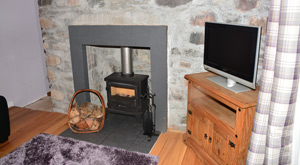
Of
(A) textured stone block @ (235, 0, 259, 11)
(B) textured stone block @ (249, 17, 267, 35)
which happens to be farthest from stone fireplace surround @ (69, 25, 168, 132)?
(B) textured stone block @ (249, 17, 267, 35)

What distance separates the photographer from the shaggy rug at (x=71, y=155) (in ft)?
7.61

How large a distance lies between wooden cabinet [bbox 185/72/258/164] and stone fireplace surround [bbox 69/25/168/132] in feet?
1.32

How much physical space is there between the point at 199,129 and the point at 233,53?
2.74 ft

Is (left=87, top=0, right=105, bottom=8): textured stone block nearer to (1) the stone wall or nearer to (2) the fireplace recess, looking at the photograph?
(1) the stone wall

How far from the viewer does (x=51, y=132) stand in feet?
9.68

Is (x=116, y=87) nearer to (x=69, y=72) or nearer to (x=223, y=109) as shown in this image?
(x=69, y=72)

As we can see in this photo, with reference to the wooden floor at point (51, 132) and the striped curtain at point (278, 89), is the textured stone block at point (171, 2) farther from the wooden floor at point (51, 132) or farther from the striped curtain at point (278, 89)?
the wooden floor at point (51, 132)

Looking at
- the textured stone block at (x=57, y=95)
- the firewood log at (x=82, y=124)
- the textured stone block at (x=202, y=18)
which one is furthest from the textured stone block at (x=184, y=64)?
the textured stone block at (x=57, y=95)

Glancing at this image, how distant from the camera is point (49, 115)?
11.3 feet

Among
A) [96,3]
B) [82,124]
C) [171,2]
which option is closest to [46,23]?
[96,3]

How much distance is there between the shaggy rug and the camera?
2.32 meters

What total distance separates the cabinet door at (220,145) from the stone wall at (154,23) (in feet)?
2.35

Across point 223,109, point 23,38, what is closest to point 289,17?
point 223,109

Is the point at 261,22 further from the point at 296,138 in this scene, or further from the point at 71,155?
the point at 71,155
